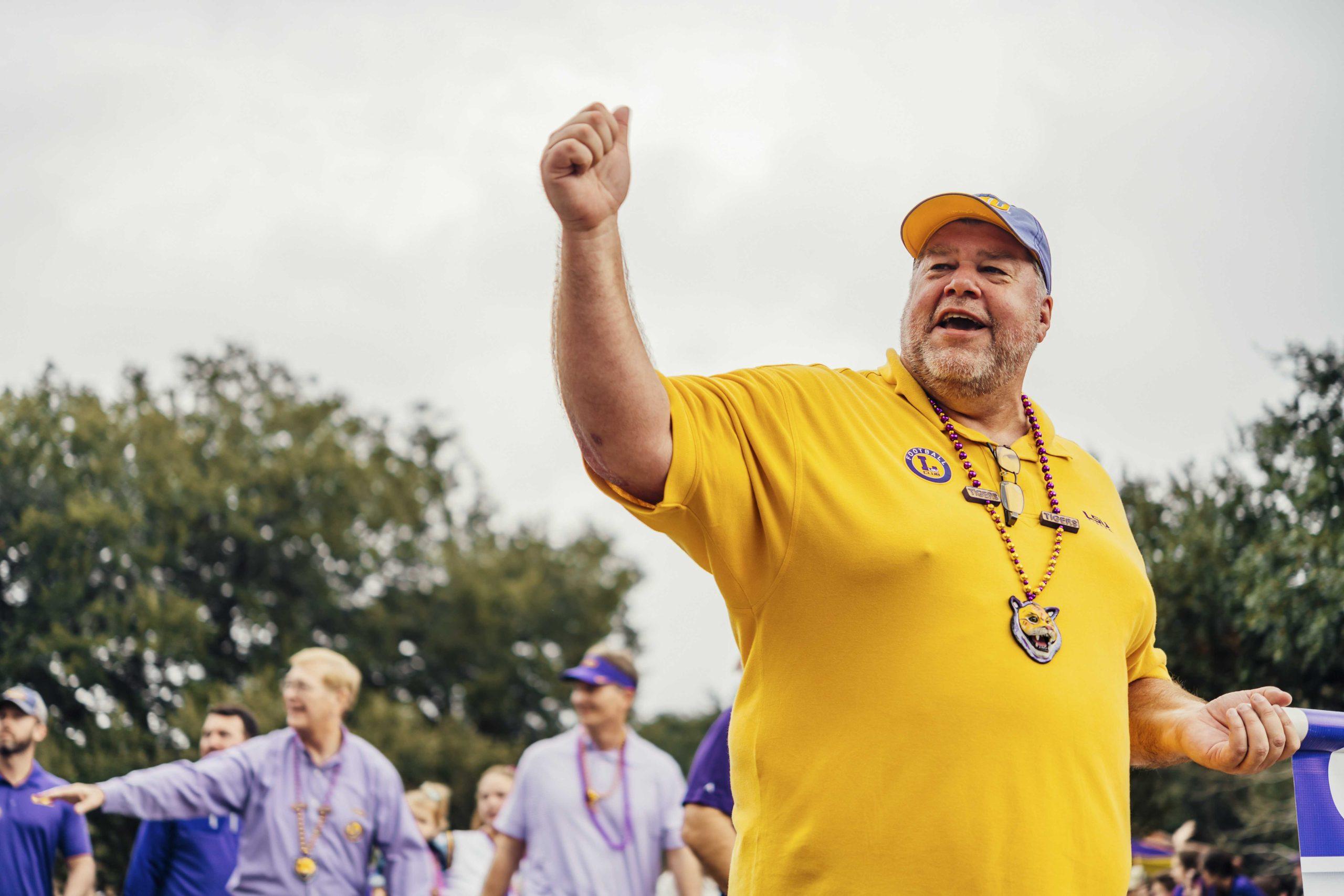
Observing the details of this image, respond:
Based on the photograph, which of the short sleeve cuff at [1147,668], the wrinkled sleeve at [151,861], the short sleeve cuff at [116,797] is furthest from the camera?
the wrinkled sleeve at [151,861]

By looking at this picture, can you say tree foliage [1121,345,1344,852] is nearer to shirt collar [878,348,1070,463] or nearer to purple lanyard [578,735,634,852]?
purple lanyard [578,735,634,852]

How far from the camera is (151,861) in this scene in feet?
24.6

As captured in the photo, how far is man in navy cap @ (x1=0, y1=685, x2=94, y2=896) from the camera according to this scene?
27.1ft

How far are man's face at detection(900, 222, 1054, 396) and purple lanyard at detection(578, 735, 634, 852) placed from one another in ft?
14.5

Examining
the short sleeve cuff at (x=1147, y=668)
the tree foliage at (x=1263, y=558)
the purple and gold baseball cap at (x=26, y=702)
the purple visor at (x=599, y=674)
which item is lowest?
the short sleeve cuff at (x=1147, y=668)

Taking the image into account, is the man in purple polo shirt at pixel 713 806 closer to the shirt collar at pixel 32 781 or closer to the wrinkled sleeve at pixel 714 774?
the wrinkled sleeve at pixel 714 774

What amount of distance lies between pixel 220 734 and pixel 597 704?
2904 millimetres

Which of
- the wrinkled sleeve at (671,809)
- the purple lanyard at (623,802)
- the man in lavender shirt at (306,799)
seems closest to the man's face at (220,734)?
the man in lavender shirt at (306,799)

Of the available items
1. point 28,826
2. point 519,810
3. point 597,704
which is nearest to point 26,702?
point 28,826

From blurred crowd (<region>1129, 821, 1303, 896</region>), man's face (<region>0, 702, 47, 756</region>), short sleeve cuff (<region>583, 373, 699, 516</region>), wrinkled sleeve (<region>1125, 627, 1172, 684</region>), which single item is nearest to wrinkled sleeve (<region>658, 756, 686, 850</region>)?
blurred crowd (<region>1129, 821, 1303, 896</region>)

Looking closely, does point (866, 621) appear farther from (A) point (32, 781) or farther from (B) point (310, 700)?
(A) point (32, 781)

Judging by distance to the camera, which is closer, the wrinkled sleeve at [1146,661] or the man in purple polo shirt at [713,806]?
the wrinkled sleeve at [1146,661]

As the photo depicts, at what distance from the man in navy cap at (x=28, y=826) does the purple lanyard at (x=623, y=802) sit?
11.2 feet

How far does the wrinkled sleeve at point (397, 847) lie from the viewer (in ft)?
22.9
